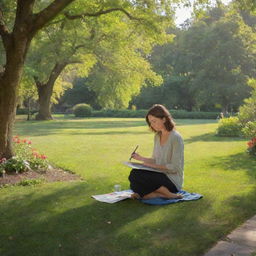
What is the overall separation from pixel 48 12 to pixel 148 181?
384 centimetres

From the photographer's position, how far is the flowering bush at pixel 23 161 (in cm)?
758

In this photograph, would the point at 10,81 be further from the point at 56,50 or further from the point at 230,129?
the point at 56,50

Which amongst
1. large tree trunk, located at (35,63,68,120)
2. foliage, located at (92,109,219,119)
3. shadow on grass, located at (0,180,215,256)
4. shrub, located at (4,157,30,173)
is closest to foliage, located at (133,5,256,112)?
foliage, located at (92,109,219,119)

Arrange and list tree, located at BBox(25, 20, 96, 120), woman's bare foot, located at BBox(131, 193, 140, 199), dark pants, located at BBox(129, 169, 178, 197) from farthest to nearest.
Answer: tree, located at BBox(25, 20, 96, 120) → woman's bare foot, located at BBox(131, 193, 140, 199) → dark pants, located at BBox(129, 169, 178, 197)

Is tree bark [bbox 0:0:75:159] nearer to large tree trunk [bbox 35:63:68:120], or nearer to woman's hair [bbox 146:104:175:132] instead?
woman's hair [bbox 146:104:175:132]

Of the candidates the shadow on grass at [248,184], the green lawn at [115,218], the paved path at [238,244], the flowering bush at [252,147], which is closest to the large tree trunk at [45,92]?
the flowering bush at [252,147]

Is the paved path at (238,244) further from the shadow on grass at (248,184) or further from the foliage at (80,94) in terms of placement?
the foliage at (80,94)

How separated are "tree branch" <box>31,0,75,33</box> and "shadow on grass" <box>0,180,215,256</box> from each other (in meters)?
3.30

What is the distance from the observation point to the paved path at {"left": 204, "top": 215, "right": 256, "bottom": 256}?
3.78 m

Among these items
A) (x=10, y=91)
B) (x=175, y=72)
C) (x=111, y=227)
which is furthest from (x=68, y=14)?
(x=175, y=72)

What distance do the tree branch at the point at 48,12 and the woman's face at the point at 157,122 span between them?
3071 mm

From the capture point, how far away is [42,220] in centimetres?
500

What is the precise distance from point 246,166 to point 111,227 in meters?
5.38

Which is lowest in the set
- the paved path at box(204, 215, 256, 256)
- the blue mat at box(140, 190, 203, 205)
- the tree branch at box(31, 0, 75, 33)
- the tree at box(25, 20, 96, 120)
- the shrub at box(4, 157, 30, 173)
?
the paved path at box(204, 215, 256, 256)
